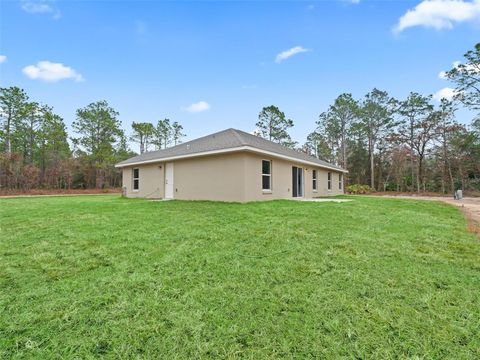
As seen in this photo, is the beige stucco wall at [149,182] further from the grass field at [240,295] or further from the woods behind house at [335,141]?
the woods behind house at [335,141]

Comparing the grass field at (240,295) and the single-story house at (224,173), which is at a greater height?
the single-story house at (224,173)

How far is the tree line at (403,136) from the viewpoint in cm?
2128

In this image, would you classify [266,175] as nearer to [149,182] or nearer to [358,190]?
[149,182]

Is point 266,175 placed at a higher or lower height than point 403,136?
lower

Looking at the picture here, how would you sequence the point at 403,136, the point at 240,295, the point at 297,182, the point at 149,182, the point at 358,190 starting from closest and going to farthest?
the point at 240,295 < the point at 297,182 < the point at 149,182 < the point at 358,190 < the point at 403,136

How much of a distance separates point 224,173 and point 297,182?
506cm

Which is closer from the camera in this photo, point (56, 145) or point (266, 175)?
point (266, 175)

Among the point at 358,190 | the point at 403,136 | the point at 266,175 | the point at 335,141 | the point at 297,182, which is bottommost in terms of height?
the point at 358,190

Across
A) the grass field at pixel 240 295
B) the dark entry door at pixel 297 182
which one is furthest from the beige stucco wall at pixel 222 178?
the grass field at pixel 240 295

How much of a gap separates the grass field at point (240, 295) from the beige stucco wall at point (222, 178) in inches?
191

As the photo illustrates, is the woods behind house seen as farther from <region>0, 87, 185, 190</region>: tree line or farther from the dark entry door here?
the dark entry door

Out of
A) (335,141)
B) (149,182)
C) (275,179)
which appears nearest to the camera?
(275,179)

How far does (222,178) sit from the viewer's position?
9.98 meters

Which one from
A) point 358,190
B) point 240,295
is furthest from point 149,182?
point 358,190
